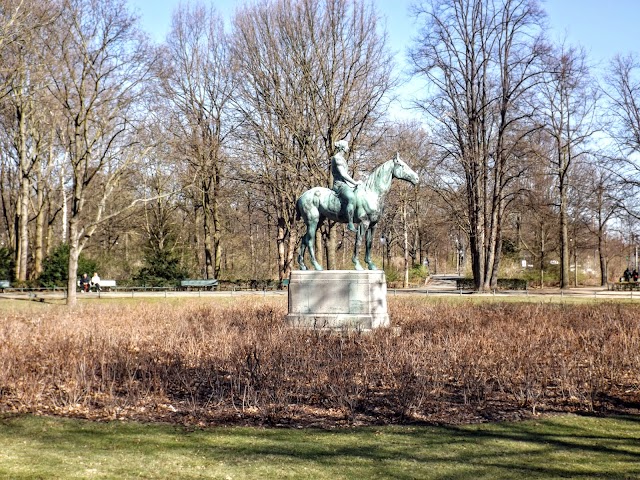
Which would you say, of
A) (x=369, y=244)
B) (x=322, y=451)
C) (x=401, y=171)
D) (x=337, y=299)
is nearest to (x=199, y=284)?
(x=369, y=244)

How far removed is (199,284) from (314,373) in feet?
85.9

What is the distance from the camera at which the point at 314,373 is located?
9.71 meters

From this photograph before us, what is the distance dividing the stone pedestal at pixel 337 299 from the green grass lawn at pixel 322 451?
24.7ft

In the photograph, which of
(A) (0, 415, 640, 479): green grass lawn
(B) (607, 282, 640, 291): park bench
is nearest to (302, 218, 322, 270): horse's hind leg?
(A) (0, 415, 640, 479): green grass lawn

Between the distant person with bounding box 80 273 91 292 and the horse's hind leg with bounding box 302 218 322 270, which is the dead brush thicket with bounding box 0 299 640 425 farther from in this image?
→ the distant person with bounding box 80 273 91 292

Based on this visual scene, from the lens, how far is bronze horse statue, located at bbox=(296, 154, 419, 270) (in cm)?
1551

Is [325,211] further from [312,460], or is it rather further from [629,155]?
[629,155]

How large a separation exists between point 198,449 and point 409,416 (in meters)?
2.60

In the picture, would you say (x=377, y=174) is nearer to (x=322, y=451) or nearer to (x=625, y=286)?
(x=322, y=451)

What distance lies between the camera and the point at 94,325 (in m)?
15.0

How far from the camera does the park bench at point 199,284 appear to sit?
3488cm

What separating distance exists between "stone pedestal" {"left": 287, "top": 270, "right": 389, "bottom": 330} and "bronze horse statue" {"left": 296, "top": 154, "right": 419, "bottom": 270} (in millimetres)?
597

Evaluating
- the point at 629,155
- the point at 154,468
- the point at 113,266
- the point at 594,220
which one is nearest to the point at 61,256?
the point at 113,266

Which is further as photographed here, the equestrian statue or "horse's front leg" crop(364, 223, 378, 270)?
"horse's front leg" crop(364, 223, 378, 270)
